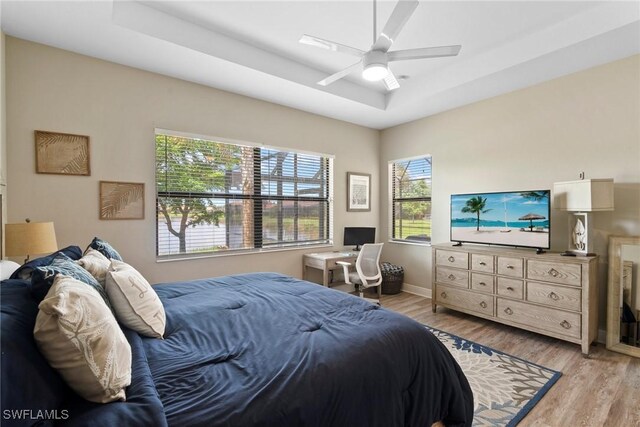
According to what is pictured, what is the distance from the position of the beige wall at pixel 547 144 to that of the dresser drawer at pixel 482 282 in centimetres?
81

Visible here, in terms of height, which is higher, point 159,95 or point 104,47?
point 104,47

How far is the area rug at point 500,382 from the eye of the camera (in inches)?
75.4

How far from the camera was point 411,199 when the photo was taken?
478 centimetres

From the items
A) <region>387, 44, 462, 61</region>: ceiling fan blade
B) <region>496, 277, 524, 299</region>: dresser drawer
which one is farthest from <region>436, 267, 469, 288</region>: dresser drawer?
<region>387, 44, 462, 61</region>: ceiling fan blade

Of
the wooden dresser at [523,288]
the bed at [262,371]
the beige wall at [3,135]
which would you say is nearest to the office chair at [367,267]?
the wooden dresser at [523,288]

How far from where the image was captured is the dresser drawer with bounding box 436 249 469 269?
3.48 metres

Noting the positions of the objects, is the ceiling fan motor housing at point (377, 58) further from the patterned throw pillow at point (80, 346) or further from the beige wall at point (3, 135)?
the beige wall at point (3, 135)

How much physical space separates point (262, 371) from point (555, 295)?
2.93 m

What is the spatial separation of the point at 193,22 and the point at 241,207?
1.95 m

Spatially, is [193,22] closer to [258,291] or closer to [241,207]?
[241,207]

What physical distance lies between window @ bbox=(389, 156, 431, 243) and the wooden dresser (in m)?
0.92

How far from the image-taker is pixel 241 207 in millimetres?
3723

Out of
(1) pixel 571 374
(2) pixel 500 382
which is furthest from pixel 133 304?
(1) pixel 571 374

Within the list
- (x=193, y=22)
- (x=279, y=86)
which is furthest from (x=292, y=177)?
(x=193, y=22)
